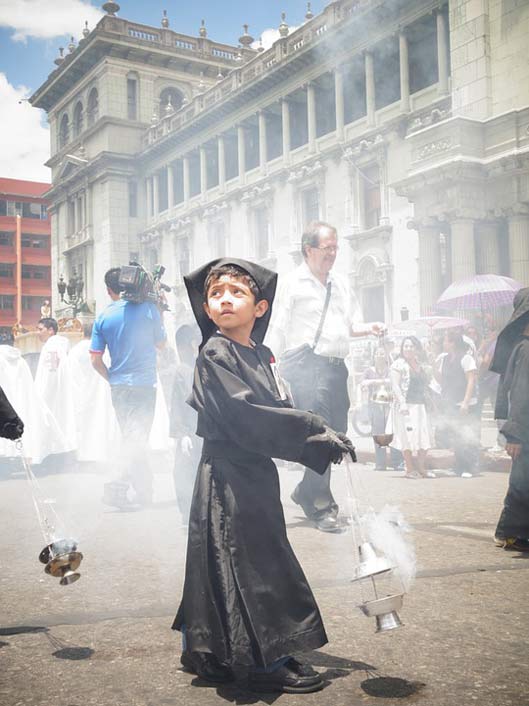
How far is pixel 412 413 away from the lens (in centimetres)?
845

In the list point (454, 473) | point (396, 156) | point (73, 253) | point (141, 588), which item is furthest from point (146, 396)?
point (73, 253)

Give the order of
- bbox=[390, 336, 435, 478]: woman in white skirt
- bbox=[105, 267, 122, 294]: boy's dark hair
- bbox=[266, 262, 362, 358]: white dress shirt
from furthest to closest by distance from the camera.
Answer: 1. bbox=[390, 336, 435, 478]: woman in white skirt
2. bbox=[105, 267, 122, 294]: boy's dark hair
3. bbox=[266, 262, 362, 358]: white dress shirt

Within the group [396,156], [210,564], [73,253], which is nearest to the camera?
[210,564]

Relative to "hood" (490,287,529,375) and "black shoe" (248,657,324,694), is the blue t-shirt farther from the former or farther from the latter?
"black shoe" (248,657,324,694)

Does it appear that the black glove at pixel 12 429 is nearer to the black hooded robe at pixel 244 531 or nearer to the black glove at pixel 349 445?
the black hooded robe at pixel 244 531

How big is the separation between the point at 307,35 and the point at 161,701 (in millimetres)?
25143

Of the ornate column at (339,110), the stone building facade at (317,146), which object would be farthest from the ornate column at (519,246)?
the ornate column at (339,110)

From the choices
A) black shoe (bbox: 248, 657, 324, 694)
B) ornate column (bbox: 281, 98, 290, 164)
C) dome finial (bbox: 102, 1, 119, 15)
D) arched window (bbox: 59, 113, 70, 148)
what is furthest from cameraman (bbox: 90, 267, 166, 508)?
arched window (bbox: 59, 113, 70, 148)

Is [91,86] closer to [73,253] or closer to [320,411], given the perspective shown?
[73,253]

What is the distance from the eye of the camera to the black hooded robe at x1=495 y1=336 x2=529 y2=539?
4.35 meters

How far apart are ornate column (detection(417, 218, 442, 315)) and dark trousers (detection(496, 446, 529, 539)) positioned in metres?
15.0

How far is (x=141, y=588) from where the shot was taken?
3580 mm

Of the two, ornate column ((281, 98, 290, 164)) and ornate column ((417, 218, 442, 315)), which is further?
ornate column ((281, 98, 290, 164))

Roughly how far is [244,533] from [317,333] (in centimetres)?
277
